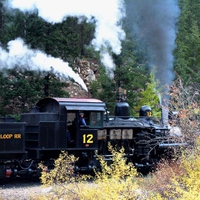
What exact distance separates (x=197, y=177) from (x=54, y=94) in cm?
1730

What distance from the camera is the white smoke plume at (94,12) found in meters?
20.3

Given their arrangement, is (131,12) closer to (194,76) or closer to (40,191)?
(194,76)

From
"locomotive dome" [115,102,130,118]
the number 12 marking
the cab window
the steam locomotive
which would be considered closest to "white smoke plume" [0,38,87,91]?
"locomotive dome" [115,102,130,118]

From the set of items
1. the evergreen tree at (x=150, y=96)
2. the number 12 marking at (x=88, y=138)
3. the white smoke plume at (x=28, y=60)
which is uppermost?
the white smoke plume at (x=28, y=60)

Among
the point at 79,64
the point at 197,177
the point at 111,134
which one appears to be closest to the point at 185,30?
the point at 79,64

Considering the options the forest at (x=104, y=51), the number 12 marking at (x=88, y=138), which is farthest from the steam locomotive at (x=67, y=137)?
the forest at (x=104, y=51)

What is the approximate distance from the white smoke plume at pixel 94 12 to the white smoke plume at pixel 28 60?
1809 millimetres

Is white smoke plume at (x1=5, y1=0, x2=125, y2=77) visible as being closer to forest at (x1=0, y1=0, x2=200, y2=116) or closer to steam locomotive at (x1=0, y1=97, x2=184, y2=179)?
forest at (x1=0, y1=0, x2=200, y2=116)

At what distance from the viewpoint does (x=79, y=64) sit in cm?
3931

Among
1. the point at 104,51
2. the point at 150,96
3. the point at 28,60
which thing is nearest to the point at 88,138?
the point at 28,60

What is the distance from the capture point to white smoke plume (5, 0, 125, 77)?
800 inches

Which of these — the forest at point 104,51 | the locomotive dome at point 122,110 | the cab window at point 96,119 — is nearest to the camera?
the cab window at point 96,119

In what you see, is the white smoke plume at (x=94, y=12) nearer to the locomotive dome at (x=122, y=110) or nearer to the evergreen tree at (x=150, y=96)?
the locomotive dome at (x=122, y=110)

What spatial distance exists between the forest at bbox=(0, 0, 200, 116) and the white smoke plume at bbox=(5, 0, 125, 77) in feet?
0.23
